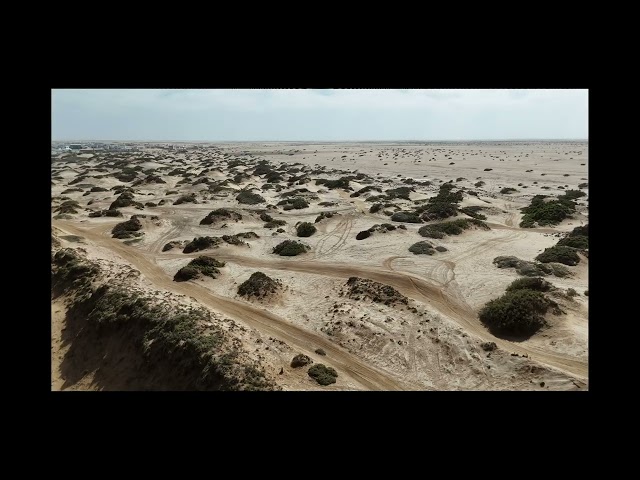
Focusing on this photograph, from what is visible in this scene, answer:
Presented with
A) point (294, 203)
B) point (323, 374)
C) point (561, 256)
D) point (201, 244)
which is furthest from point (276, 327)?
point (294, 203)

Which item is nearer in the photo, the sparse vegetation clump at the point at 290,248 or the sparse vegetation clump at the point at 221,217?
the sparse vegetation clump at the point at 290,248

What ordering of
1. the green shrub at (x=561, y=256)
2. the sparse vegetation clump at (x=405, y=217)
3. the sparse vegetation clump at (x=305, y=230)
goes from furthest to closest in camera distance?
the sparse vegetation clump at (x=405, y=217), the sparse vegetation clump at (x=305, y=230), the green shrub at (x=561, y=256)

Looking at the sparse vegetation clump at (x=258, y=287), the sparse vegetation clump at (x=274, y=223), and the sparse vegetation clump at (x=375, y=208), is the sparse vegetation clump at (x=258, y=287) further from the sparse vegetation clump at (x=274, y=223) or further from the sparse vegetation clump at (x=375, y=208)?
the sparse vegetation clump at (x=375, y=208)

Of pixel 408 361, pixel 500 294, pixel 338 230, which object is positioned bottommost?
pixel 408 361

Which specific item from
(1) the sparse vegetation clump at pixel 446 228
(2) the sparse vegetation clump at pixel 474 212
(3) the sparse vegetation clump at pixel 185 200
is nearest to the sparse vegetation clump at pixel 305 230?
(1) the sparse vegetation clump at pixel 446 228

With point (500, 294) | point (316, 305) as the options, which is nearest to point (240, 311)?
point (316, 305)

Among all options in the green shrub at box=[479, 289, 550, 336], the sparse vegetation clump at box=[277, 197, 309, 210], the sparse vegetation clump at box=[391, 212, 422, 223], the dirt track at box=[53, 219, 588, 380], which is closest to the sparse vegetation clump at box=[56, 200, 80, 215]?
the dirt track at box=[53, 219, 588, 380]

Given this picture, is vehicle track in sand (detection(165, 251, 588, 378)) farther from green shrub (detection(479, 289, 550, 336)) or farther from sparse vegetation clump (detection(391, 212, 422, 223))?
sparse vegetation clump (detection(391, 212, 422, 223))

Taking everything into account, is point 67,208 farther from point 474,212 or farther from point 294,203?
point 474,212
